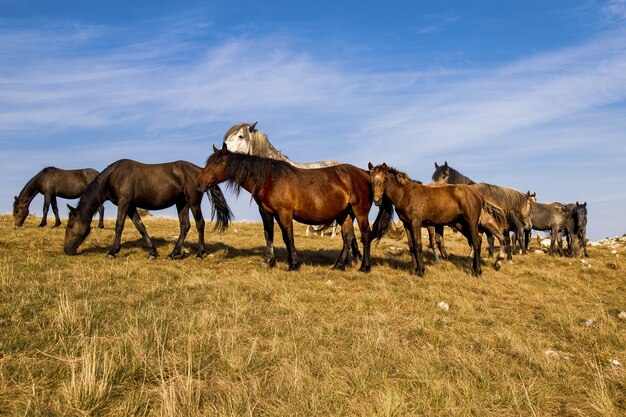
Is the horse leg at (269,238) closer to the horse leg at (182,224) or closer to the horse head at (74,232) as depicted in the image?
the horse leg at (182,224)

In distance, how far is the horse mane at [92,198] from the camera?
12367 millimetres

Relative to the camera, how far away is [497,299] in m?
8.99

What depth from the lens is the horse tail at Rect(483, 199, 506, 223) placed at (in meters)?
13.4

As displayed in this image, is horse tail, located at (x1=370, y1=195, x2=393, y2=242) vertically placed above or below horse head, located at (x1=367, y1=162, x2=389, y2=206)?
below

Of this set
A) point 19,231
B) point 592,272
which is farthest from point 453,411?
point 19,231

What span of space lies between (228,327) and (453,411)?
10.3ft

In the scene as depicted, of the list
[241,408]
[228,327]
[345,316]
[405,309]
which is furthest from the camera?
[405,309]

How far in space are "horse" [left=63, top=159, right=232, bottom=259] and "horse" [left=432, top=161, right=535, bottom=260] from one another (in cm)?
970

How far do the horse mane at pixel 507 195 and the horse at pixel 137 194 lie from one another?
34.0 feet

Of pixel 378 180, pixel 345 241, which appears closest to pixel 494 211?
pixel 378 180

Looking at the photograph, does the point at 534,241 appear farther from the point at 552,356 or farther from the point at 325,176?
the point at 552,356

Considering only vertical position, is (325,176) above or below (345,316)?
above

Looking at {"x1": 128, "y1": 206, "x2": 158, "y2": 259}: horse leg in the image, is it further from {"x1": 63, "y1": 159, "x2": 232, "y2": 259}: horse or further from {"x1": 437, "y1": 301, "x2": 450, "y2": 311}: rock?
{"x1": 437, "y1": 301, "x2": 450, "y2": 311}: rock

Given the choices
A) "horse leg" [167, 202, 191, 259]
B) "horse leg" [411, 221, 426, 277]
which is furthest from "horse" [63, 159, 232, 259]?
"horse leg" [411, 221, 426, 277]
